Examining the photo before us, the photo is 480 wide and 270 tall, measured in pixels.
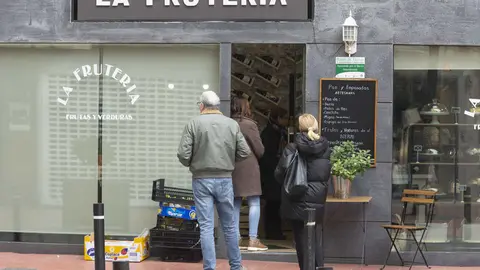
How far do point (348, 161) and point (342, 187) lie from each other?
0.32 metres

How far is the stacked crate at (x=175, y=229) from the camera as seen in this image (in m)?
8.14

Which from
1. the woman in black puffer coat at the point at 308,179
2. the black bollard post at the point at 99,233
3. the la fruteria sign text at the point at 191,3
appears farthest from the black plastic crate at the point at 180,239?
the la fruteria sign text at the point at 191,3

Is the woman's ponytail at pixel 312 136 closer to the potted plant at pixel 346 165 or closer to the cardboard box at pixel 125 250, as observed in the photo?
the potted plant at pixel 346 165

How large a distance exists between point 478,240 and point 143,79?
182 inches

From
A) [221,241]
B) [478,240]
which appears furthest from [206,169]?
[478,240]

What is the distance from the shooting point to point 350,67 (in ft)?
27.3

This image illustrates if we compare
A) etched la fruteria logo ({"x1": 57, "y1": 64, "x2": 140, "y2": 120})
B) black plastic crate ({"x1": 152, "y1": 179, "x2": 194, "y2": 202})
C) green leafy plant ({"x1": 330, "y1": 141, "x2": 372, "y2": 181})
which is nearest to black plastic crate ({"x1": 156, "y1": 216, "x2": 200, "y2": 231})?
black plastic crate ({"x1": 152, "y1": 179, "x2": 194, "y2": 202})

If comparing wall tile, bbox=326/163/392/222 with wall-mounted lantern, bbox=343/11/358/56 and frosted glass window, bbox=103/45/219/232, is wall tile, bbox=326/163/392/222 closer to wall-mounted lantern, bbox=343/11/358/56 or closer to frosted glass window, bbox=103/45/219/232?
wall-mounted lantern, bbox=343/11/358/56

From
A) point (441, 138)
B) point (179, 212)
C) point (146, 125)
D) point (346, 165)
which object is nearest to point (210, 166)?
point (179, 212)

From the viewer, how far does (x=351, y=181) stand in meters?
8.04

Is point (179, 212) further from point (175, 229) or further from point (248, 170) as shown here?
point (248, 170)

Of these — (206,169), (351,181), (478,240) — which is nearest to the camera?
(206,169)

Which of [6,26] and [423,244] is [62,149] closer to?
[6,26]

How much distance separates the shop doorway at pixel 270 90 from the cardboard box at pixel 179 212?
1489mm
